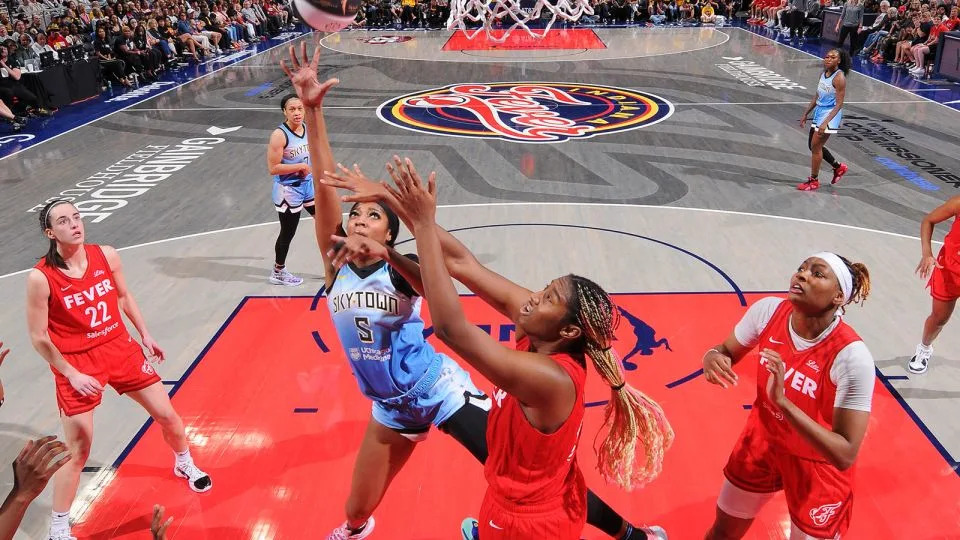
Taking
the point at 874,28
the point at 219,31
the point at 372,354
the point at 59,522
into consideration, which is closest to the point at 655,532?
the point at 372,354

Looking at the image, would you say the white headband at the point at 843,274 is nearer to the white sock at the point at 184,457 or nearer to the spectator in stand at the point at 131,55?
the white sock at the point at 184,457

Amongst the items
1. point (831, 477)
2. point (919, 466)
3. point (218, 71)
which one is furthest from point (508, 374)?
point (218, 71)

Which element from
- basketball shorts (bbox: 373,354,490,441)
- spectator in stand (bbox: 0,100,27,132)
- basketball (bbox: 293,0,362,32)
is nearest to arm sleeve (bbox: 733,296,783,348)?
basketball shorts (bbox: 373,354,490,441)

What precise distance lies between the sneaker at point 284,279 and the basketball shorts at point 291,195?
563 mm

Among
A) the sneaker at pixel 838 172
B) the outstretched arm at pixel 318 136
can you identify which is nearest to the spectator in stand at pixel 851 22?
the sneaker at pixel 838 172

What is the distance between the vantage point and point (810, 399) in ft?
8.82

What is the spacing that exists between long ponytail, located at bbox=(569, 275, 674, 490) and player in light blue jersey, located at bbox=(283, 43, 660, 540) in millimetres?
704

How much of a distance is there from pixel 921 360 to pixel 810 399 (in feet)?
9.22

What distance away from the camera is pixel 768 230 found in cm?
725

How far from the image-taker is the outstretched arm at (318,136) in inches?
108

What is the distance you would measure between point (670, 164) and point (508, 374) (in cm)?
808

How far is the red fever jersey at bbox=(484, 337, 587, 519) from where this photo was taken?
2188 millimetres

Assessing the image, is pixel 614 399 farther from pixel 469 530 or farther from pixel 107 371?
pixel 107 371

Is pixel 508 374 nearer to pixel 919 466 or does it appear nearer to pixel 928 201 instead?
pixel 919 466
